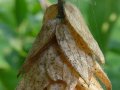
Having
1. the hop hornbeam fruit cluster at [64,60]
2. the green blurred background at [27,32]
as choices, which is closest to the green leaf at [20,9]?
the green blurred background at [27,32]

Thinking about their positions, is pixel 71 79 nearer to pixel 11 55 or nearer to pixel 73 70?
pixel 73 70

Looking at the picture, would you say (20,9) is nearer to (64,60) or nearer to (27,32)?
(27,32)

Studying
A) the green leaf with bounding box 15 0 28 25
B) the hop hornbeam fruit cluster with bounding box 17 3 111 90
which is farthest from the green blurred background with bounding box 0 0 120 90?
the hop hornbeam fruit cluster with bounding box 17 3 111 90

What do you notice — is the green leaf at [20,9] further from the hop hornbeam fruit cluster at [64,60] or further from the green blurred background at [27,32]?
the hop hornbeam fruit cluster at [64,60]

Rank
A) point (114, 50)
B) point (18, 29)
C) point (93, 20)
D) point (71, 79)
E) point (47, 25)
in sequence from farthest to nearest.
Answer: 1. point (18, 29)
2. point (114, 50)
3. point (93, 20)
4. point (47, 25)
5. point (71, 79)

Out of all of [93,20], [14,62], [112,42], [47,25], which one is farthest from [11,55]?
[47,25]

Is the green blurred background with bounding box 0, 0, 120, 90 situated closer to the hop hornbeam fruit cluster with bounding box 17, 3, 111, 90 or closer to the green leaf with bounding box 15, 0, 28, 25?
the green leaf with bounding box 15, 0, 28, 25
